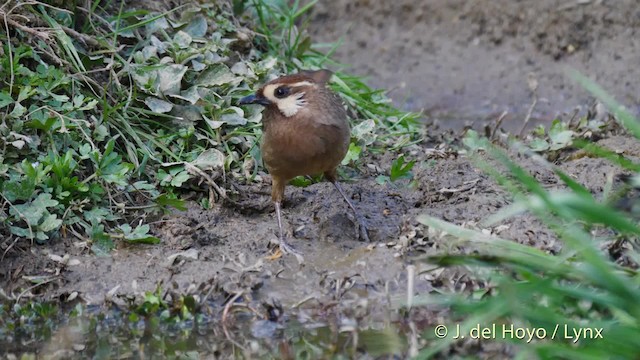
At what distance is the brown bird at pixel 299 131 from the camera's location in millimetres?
6422

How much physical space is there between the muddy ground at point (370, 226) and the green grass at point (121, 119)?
176 mm

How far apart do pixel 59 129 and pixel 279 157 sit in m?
1.35

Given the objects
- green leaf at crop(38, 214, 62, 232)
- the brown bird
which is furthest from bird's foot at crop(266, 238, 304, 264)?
green leaf at crop(38, 214, 62, 232)

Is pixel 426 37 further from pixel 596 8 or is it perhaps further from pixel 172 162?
pixel 172 162

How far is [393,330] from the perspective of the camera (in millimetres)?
5312

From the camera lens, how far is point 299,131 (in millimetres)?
6445

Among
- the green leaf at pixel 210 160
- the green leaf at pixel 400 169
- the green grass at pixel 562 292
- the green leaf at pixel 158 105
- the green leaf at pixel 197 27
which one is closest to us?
the green grass at pixel 562 292

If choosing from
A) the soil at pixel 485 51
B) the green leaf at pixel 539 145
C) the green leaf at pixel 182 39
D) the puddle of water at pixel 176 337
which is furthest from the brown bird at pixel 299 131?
the soil at pixel 485 51

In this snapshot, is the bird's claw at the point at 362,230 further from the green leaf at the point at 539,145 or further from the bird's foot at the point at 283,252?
the green leaf at the point at 539,145

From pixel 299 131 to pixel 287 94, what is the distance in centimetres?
31

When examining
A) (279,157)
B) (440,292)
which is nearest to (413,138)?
(279,157)

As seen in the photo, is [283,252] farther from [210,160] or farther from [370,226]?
[210,160]

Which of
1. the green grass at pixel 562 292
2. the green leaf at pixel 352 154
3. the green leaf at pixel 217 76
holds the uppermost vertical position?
the green grass at pixel 562 292

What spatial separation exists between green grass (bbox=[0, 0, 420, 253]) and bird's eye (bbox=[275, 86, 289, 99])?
0.60 meters
